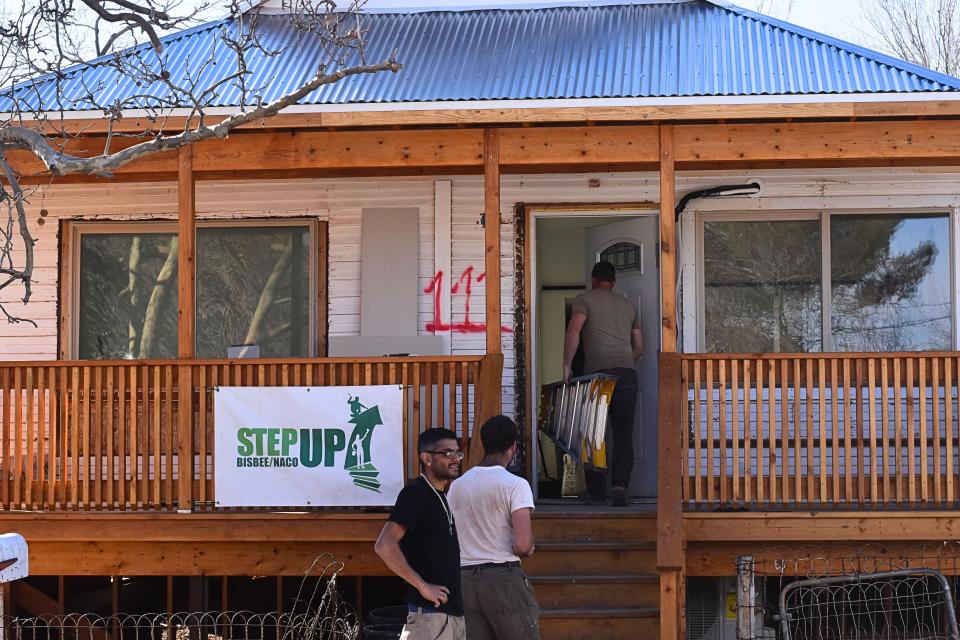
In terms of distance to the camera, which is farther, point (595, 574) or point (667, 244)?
point (667, 244)

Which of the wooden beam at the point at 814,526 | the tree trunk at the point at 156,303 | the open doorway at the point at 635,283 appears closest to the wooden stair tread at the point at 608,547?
the wooden beam at the point at 814,526

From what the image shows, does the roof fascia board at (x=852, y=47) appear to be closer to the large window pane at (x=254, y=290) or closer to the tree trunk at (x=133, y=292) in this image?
the large window pane at (x=254, y=290)

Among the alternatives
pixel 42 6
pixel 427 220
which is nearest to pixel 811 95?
pixel 427 220

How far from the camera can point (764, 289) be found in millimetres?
11680

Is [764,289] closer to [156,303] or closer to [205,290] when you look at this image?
[205,290]

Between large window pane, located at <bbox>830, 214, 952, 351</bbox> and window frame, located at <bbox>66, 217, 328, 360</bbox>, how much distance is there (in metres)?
4.46

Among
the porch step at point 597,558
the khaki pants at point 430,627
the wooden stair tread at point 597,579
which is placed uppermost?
the khaki pants at point 430,627

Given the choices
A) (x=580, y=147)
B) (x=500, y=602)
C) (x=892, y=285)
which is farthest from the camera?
(x=892, y=285)

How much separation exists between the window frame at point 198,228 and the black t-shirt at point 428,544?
18.8ft

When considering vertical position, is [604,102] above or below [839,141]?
above

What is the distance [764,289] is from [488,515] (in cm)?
571

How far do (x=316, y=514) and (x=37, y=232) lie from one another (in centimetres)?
423

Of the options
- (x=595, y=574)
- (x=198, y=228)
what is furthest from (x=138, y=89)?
(x=595, y=574)

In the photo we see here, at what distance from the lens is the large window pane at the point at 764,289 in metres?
11.7
